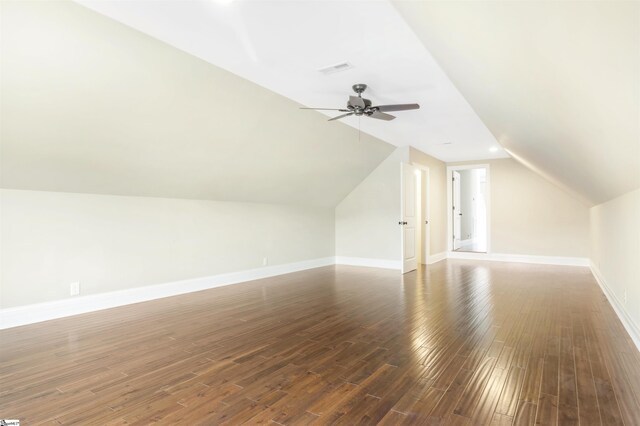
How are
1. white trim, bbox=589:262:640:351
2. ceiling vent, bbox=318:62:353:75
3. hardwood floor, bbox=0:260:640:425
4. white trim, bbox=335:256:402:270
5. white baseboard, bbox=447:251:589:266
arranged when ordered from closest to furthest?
hardwood floor, bbox=0:260:640:425, white trim, bbox=589:262:640:351, ceiling vent, bbox=318:62:353:75, white trim, bbox=335:256:402:270, white baseboard, bbox=447:251:589:266

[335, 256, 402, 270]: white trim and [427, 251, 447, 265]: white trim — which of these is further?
[427, 251, 447, 265]: white trim

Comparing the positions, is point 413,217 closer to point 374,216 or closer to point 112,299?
point 374,216

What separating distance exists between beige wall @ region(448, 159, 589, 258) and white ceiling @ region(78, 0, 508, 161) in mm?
4348

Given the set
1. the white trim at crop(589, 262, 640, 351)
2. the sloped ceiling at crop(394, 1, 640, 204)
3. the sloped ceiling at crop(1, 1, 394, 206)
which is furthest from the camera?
the white trim at crop(589, 262, 640, 351)

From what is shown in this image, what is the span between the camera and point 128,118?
11.4 ft

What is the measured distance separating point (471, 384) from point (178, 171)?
4119 mm

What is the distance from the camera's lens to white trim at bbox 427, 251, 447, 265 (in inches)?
314

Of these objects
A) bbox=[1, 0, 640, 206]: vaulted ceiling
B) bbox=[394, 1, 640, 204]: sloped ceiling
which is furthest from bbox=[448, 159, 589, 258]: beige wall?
bbox=[394, 1, 640, 204]: sloped ceiling

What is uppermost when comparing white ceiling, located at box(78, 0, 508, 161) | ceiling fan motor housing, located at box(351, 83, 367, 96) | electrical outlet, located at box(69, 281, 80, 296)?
white ceiling, located at box(78, 0, 508, 161)

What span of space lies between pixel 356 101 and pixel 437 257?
5790 millimetres

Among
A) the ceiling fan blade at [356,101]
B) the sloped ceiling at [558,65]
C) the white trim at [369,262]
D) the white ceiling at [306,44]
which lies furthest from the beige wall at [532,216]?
the ceiling fan blade at [356,101]

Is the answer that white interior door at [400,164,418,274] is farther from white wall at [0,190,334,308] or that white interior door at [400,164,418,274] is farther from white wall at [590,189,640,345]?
white wall at [590,189,640,345]

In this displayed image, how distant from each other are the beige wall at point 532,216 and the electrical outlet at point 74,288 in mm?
8452

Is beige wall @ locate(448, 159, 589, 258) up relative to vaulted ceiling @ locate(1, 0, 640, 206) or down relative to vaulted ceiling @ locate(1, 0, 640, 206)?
down
